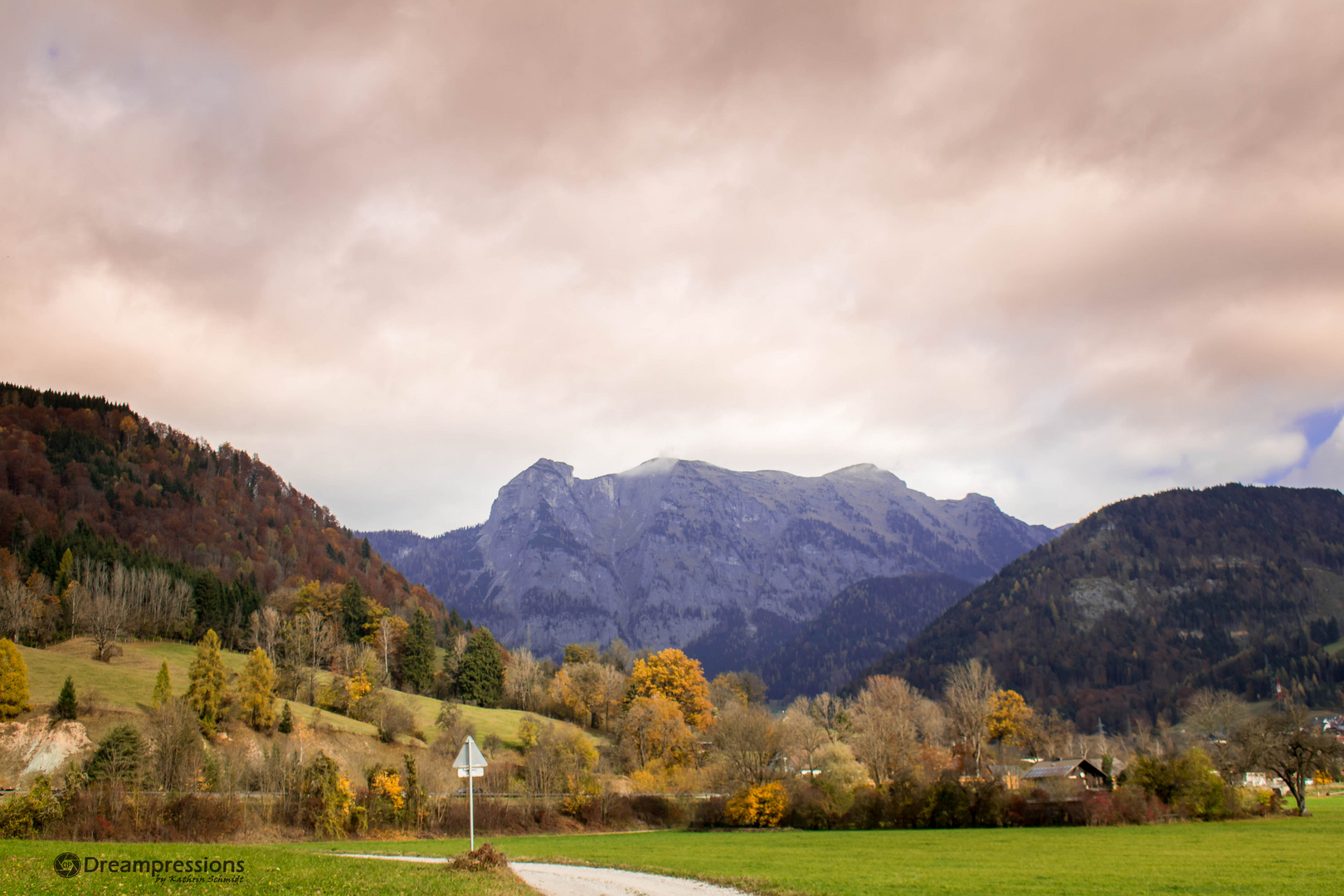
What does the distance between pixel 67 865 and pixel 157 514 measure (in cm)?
16963

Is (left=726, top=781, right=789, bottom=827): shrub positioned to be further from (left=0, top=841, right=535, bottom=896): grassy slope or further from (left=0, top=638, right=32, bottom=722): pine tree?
(left=0, top=638, right=32, bottom=722): pine tree

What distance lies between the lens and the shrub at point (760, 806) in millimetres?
60406

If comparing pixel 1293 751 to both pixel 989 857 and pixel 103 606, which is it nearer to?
pixel 989 857

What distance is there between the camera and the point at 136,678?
7881cm

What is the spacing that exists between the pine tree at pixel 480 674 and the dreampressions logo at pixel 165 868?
10410cm

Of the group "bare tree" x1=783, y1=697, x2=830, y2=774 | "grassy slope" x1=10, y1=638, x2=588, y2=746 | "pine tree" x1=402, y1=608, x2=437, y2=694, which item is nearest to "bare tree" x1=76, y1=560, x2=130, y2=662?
"grassy slope" x1=10, y1=638, x2=588, y2=746

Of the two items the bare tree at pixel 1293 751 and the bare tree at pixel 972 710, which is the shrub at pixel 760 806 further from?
the bare tree at pixel 972 710

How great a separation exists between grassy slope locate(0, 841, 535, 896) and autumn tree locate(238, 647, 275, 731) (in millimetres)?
54267

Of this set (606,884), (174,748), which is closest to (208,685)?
(174,748)

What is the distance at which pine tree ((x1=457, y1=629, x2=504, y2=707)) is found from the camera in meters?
120

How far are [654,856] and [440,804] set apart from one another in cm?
2662

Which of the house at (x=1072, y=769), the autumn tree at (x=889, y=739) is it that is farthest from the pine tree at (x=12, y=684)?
the house at (x=1072, y=769)

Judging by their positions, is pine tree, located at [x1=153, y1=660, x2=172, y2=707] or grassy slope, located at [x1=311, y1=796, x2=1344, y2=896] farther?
pine tree, located at [x1=153, y1=660, x2=172, y2=707]

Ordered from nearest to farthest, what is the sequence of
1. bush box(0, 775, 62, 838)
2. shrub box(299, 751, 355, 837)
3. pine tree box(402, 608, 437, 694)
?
bush box(0, 775, 62, 838) → shrub box(299, 751, 355, 837) → pine tree box(402, 608, 437, 694)
